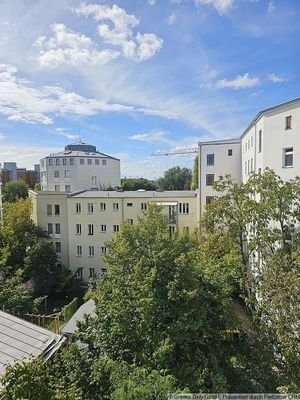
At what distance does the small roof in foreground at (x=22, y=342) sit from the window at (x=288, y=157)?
14.9 metres

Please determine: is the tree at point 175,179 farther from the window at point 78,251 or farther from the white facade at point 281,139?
the white facade at point 281,139

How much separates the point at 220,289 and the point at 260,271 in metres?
4.82

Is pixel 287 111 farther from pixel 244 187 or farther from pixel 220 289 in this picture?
pixel 220 289

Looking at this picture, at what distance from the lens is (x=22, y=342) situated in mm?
10258

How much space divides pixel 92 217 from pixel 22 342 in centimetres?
2215

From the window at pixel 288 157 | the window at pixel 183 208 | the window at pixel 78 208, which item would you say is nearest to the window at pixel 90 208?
the window at pixel 78 208

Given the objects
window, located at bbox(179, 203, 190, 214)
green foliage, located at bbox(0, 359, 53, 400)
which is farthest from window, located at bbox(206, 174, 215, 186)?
green foliage, located at bbox(0, 359, 53, 400)

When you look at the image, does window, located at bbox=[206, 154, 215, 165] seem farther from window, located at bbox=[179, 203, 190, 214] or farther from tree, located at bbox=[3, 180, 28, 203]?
tree, located at bbox=[3, 180, 28, 203]

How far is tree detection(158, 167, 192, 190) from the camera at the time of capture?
69.3 meters

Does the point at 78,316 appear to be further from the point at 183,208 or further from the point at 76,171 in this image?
the point at 76,171

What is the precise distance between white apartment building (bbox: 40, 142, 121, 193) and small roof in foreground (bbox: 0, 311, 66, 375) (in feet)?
154

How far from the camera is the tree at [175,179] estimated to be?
69312 millimetres

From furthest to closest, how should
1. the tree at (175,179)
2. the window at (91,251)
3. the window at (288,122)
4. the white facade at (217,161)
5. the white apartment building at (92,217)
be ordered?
the tree at (175,179) < the window at (91,251) < the white apartment building at (92,217) < the white facade at (217,161) < the window at (288,122)

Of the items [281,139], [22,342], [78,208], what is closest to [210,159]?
[281,139]
